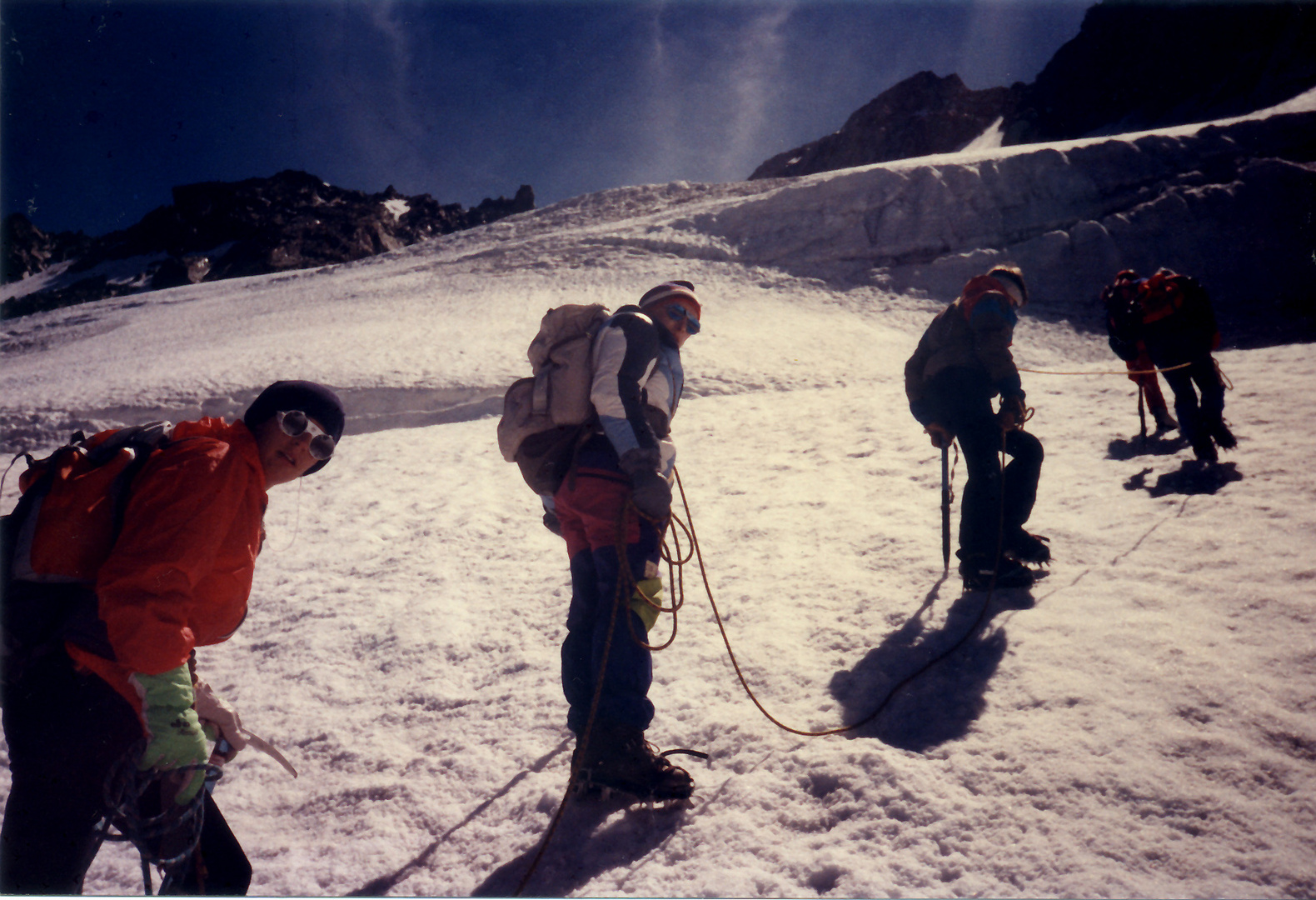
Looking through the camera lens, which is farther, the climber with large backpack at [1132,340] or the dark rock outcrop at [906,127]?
the dark rock outcrop at [906,127]

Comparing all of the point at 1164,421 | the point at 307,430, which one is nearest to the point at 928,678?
the point at 307,430

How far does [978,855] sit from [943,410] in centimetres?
243

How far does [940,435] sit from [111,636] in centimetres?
377

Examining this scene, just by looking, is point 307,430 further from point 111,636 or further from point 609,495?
point 609,495

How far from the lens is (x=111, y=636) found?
1421mm

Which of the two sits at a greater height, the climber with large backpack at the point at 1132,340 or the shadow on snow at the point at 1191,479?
the climber with large backpack at the point at 1132,340

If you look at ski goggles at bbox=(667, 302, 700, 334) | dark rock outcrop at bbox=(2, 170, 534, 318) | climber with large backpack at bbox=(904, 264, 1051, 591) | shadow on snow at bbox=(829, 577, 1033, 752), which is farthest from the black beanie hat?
dark rock outcrop at bbox=(2, 170, 534, 318)

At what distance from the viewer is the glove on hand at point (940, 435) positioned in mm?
3863

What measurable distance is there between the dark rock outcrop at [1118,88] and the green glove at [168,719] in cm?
3604

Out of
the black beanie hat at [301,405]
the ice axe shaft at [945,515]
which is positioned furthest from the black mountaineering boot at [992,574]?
the black beanie hat at [301,405]

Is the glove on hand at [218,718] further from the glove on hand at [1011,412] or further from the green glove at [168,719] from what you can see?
the glove on hand at [1011,412]

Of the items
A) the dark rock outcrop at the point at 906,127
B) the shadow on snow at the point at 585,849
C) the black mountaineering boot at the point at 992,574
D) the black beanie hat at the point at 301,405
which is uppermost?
the dark rock outcrop at the point at 906,127

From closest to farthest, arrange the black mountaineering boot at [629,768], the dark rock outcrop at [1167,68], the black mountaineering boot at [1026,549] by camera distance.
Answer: the black mountaineering boot at [629,768] < the black mountaineering boot at [1026,549] < the dark rock outcrop at [1167,68]

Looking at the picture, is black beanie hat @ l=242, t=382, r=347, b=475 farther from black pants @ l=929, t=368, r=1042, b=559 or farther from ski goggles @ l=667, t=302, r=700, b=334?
black pants @ l=929, t=368, r=1042, b=559
